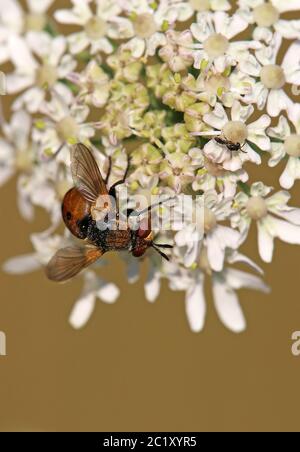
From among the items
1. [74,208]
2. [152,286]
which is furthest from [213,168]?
[152,286]

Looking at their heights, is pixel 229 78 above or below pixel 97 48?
below

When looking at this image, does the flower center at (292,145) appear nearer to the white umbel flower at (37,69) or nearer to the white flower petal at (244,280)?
the white flower petal at (244,280)

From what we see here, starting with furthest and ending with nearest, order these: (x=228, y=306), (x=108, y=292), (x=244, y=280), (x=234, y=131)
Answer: (x=108, y=292) < (x=228, y=306) < (x=244, y=280) < (x=234, y=131)

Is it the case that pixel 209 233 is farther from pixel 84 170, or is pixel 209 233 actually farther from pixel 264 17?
pixel 264 17
